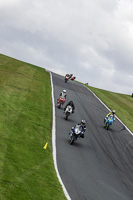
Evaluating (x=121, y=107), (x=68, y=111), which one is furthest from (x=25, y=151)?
(x=121, y=107)

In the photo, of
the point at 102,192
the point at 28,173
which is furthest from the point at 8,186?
the point at 102,192

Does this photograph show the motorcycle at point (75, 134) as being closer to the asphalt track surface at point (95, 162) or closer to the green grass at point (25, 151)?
the asphalt track surface at point (95, 162)

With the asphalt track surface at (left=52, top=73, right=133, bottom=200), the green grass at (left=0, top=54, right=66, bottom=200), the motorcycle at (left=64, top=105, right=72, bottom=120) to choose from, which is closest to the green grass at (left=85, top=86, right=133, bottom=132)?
the asphalt track surface at (left=52, top=73, right=133, bottom=200)

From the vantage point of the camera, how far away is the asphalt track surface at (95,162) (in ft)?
41.5

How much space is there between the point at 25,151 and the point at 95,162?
4.30 m

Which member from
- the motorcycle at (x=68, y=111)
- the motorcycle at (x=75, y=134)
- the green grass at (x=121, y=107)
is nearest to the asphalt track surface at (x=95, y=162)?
the motorcycle at (x=75, y=134)

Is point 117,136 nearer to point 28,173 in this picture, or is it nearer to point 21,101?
point 21,101

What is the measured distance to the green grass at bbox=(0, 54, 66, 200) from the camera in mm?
10430

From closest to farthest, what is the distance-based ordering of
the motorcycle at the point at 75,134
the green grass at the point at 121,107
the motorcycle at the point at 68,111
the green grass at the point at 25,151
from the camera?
the green grass at the point at 25,151, the motorcycle at the point at 75,134, the motorcycle at the point at 68,111, the green grass at the point at 121,107

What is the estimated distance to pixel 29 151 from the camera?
14359 mm

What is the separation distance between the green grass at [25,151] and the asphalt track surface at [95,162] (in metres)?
0.75

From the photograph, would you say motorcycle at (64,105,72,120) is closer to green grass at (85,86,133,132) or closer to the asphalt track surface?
the asphalt track surface

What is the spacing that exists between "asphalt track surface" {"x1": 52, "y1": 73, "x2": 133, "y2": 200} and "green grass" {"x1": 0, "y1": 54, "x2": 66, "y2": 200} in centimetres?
75

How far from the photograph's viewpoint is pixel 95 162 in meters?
16.6
